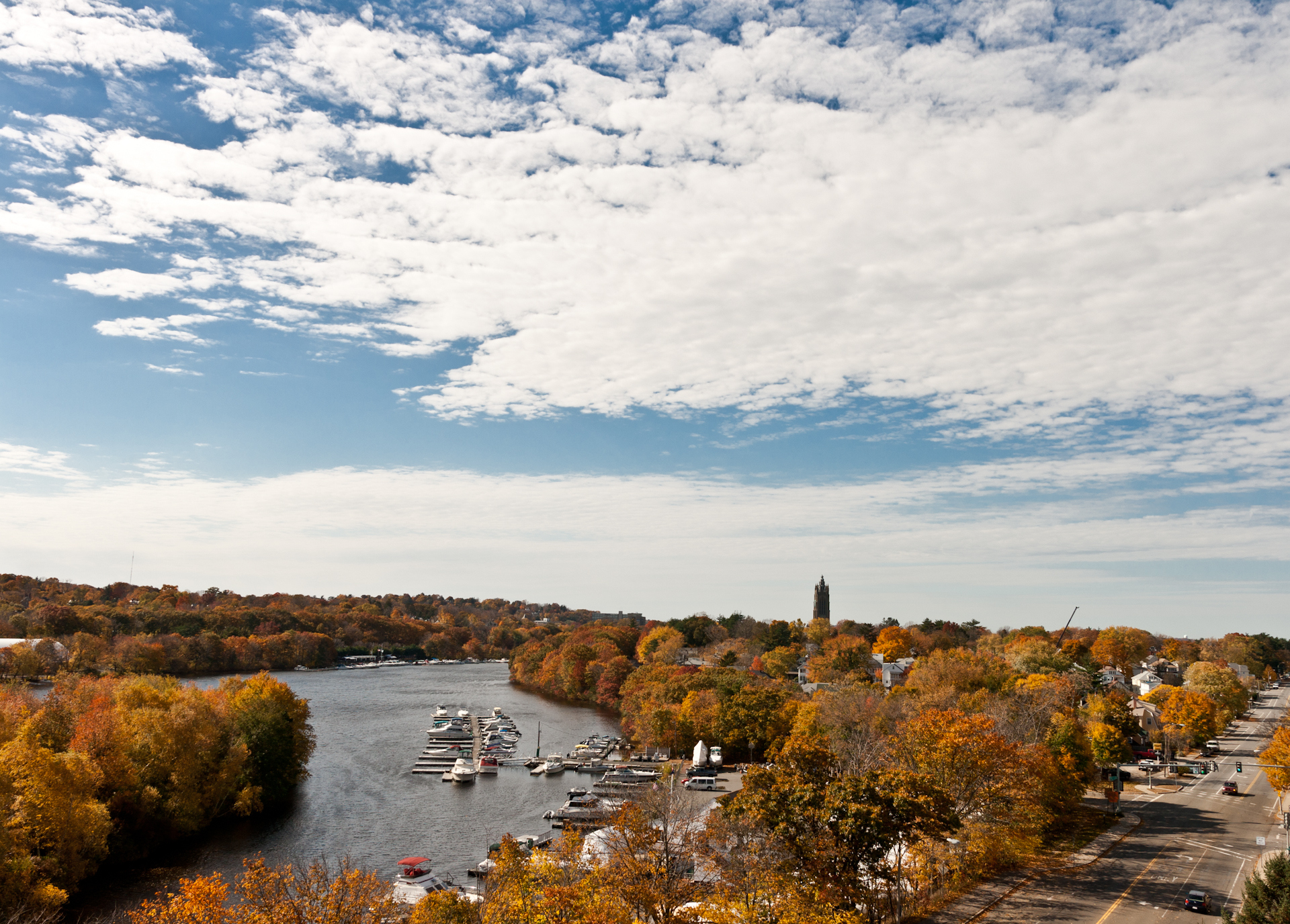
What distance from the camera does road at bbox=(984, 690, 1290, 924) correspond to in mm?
30008

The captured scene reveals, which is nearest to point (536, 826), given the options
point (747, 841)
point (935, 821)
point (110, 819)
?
point (110, 819)

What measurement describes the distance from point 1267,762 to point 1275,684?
139 metres

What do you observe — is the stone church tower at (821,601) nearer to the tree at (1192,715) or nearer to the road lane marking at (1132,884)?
the tree at (1192,715)

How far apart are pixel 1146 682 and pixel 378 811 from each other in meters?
93.8

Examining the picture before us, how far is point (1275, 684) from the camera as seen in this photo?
15800 cm

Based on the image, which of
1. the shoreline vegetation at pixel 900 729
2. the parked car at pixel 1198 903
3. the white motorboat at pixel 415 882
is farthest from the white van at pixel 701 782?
the parked car at pixel 1198 903

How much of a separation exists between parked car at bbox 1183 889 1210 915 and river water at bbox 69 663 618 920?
3183 centimetres

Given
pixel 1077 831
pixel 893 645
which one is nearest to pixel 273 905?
pixel 1077 831

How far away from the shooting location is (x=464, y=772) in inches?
2468

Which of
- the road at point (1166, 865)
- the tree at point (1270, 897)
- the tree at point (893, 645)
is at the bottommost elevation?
the road at point (1166, 865)

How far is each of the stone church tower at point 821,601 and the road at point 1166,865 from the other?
379 ft

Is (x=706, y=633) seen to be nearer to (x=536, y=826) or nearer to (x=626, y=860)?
A: (x=536, y=826)

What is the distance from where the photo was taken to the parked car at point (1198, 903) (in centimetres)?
2973

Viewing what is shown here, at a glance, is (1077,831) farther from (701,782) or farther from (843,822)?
(843,822)
